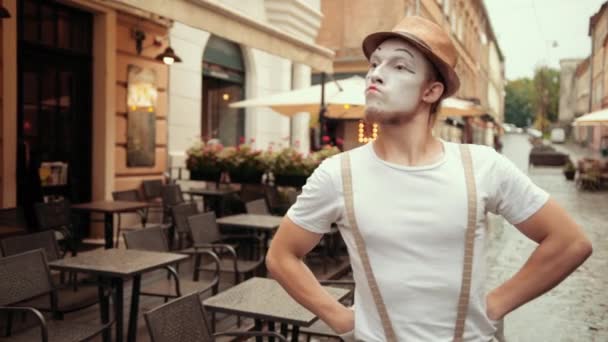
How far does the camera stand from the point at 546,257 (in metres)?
1.59

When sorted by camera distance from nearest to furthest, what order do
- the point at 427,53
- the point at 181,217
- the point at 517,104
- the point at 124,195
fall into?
the point at 427,53 < the point at 181,217 < the point at 124,195 < the point at 517,104

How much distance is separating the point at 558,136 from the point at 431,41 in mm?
59085

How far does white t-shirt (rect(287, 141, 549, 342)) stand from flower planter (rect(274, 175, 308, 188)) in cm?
706

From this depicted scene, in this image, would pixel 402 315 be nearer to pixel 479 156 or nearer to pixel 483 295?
pixel 483 295

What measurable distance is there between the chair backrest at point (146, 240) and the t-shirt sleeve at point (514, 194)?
369cm

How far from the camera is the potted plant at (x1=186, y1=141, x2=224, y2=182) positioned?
9555 mm

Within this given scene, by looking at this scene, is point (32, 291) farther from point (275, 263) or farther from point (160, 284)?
point (275, 263)

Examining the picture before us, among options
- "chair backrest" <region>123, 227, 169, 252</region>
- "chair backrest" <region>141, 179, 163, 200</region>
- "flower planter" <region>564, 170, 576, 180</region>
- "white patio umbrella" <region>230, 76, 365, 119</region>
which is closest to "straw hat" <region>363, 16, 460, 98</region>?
"chair backrest" <region>123, 227, 169, 252</region>

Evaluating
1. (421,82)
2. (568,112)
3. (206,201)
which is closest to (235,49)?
(206,201)

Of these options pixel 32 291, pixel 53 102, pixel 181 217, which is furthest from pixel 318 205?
pixel 53 102

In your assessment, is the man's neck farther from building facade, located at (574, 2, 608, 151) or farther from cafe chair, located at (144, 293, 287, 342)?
building facade, located at (574, 2, 608, 151)

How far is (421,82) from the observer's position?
5.58ft

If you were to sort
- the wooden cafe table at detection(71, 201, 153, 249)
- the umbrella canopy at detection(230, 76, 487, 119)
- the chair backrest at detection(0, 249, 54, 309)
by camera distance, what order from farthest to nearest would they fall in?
the umbrella canopy at detection(230, 76, 487, 119), the wooden cafe table at detection(71, 201, 153, 249), the chair backrest at detection(0, 249, 54, 309)

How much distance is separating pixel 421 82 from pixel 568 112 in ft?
212
